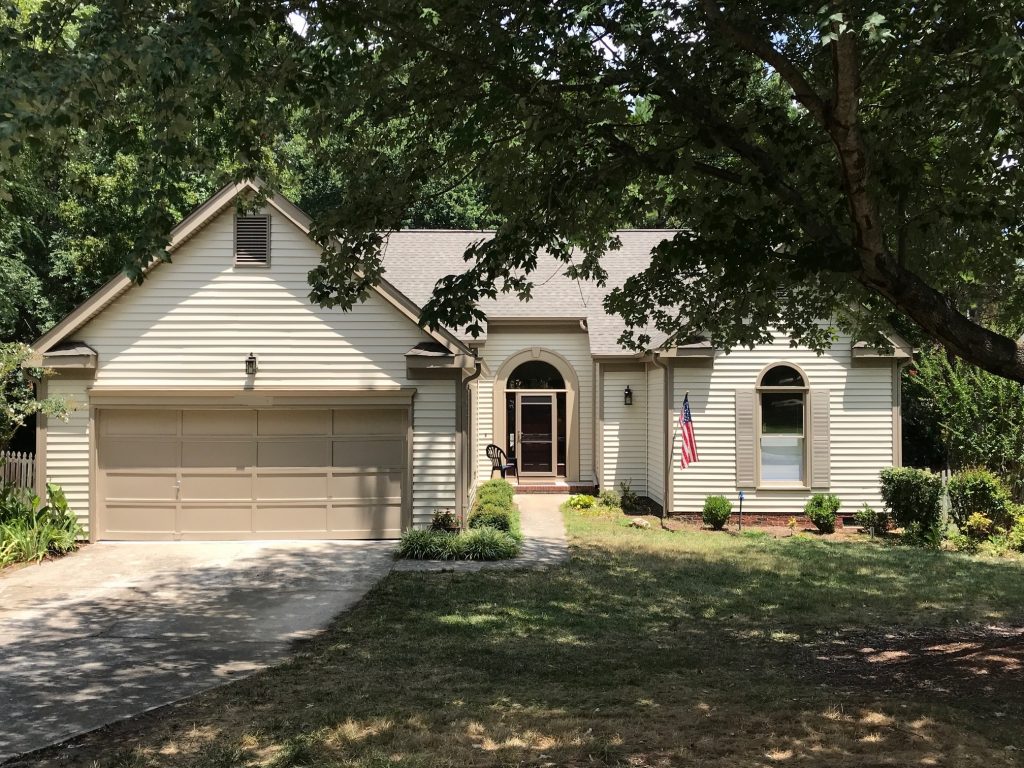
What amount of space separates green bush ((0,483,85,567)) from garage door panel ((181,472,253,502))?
1.76 m

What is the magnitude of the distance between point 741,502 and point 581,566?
5589 millimetres

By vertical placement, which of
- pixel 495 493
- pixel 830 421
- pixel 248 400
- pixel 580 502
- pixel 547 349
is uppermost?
pixel 547 349

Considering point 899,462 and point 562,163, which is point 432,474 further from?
point 899,462

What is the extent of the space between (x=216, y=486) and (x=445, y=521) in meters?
3.92

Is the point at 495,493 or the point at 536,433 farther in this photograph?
the point at 536,433

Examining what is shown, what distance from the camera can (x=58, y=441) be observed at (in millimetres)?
13828

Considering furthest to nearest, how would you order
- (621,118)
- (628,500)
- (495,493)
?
(628,500)
(495,493)
(621,118)

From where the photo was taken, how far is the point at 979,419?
659 inches

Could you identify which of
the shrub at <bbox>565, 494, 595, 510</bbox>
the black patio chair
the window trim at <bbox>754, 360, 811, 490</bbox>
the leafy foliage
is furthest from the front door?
the leafy foliage

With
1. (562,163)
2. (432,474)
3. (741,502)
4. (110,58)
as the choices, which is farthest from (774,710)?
(741,502)

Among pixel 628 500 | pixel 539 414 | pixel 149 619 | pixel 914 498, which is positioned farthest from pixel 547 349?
pixel 149 619

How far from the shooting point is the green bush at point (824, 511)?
1633 centimetres

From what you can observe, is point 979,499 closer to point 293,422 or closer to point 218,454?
point 293,422

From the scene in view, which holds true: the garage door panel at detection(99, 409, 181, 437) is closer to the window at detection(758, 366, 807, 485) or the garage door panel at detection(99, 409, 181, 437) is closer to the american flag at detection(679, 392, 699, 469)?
the american flag at detection(679, 392, 699, 469)
